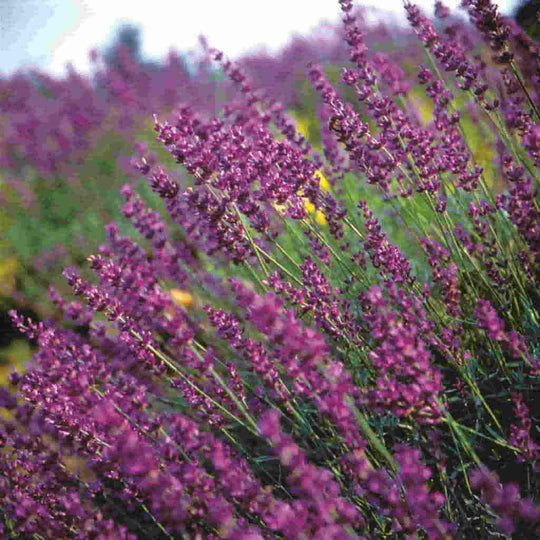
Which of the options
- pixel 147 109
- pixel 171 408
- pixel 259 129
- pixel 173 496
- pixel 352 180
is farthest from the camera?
pixel 147 109

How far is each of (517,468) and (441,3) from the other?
2185 millimetres

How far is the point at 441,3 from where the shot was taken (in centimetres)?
280

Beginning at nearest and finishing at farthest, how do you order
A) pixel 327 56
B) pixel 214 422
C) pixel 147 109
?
pixel 214 422 → pixel 147 109 → pixel 327 56

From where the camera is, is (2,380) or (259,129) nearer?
(259,129)

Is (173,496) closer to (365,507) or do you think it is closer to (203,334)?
(365,507)

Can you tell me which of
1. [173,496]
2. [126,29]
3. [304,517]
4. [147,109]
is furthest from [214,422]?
[126,29]

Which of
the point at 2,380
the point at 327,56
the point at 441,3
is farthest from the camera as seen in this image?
the point at 327,56

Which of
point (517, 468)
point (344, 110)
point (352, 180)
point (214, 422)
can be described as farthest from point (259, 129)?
point (352, 180)

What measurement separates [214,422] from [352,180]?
3292mm

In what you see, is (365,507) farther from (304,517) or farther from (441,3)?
(441,3)

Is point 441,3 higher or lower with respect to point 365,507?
higher

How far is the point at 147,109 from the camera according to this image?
8.59 m

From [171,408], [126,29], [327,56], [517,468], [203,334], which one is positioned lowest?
[517,468]

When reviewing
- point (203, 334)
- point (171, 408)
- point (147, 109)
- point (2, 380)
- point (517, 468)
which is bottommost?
point (517, 468)
